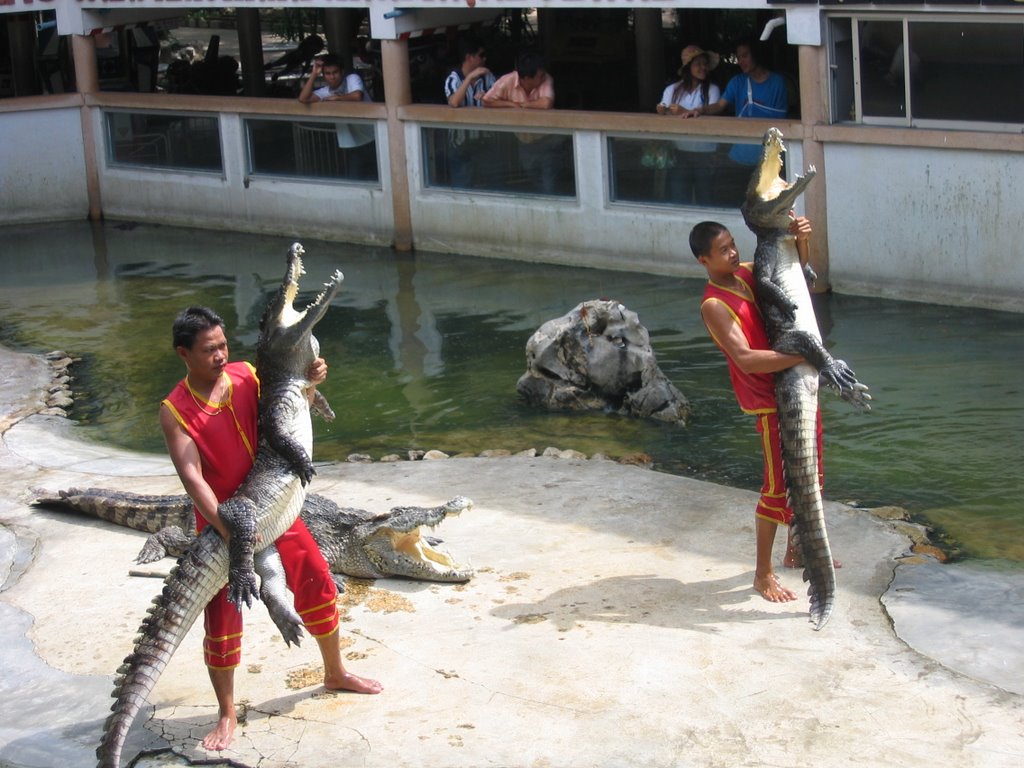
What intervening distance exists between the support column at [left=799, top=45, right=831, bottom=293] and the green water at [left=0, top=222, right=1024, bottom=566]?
43cm

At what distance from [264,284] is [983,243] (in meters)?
6.52

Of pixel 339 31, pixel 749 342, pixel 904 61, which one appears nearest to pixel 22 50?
pixel 339 31

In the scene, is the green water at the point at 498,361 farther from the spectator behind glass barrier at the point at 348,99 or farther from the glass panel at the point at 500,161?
the spectator behind glass barrier at the point at 348,99

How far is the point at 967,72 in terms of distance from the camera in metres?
10.9

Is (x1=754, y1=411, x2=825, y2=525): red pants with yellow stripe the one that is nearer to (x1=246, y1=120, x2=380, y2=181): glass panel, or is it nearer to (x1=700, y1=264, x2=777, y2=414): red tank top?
(x1=700, y1=264, x2=777, y2=414): red tank top

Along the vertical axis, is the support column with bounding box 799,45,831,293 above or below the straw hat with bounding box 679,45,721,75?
below

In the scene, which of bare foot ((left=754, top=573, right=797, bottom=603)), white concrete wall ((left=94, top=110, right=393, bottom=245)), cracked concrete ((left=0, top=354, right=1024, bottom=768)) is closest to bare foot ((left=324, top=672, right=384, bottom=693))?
cracked concrete ((left=0, top=354, right=1024, bottom=768))

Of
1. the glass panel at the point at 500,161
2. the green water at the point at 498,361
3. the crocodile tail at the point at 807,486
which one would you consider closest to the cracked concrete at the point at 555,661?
the crocodile tail at the point at 807,486

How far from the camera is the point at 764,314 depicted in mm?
5953

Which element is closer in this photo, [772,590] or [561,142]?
[772,590]

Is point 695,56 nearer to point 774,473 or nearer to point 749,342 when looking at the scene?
point 749,342

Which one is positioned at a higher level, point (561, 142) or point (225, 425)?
point (561, 142)

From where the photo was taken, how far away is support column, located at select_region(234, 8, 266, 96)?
19.0 meters

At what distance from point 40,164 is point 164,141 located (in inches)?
64.7
